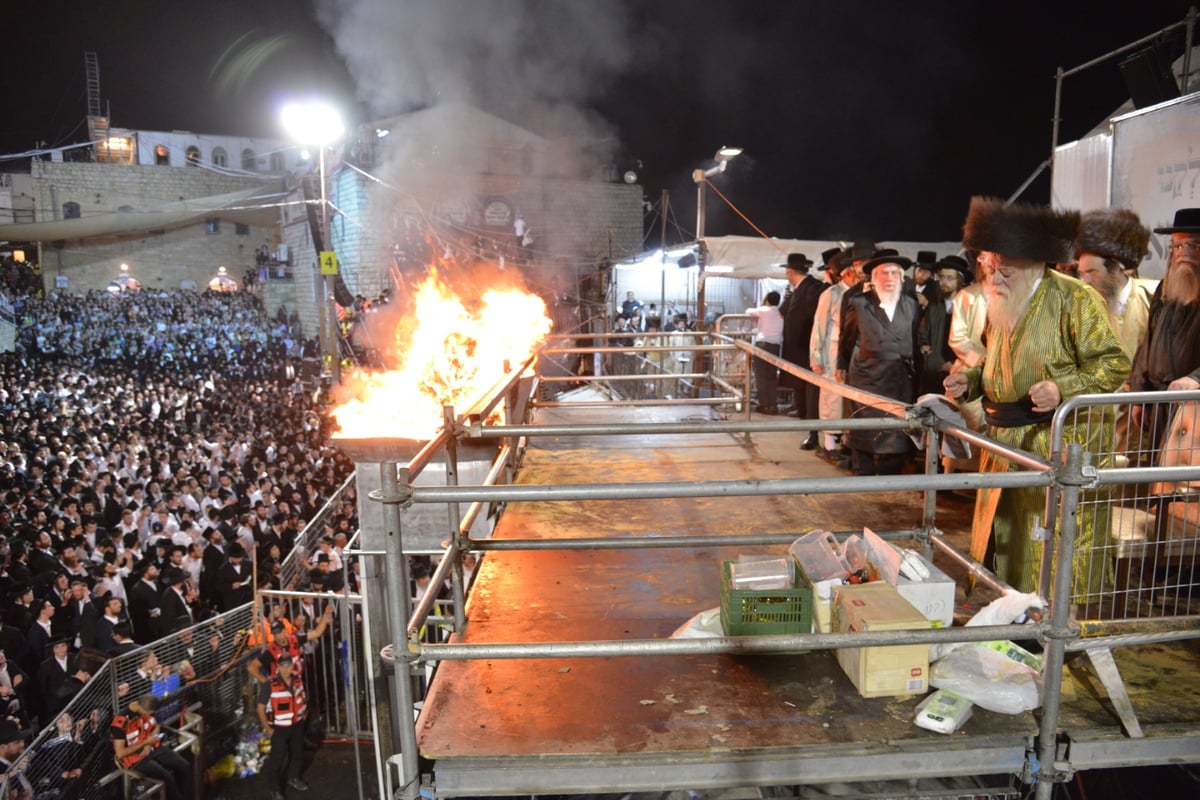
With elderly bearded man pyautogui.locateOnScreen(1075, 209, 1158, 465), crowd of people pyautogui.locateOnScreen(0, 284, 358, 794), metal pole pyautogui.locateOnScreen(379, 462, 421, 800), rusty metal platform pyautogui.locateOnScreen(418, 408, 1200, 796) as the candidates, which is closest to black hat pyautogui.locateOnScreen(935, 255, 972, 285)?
elderly bearded man pyautogui.locateOnScreen(1075, 209, 1158, 465)

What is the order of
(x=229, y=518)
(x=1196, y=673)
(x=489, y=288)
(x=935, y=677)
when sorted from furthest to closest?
1. (x=489, y=288)
2. (x=229, y=518)
3. (x=1196, y=673)
4. (x=935, y=677)

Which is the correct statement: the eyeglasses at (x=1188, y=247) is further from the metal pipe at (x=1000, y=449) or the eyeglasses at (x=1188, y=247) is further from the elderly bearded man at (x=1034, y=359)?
the metal pipe at (x=1000, y=449)

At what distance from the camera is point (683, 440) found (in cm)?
777

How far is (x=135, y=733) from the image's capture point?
22.8ft

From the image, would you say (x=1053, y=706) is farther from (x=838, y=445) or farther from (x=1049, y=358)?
(x=838, y=445)

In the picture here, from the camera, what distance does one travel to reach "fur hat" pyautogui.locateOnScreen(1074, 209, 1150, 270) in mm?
4551

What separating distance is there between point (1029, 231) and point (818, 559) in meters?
1.84

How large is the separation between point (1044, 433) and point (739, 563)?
169 cm

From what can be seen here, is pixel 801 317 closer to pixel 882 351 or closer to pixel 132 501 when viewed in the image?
pixel 882 351

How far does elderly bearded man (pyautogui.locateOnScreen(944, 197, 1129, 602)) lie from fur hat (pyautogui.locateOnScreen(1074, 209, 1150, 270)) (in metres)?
1.17

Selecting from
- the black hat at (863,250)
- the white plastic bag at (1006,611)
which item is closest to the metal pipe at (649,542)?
the white plastic bag at (1006,611)

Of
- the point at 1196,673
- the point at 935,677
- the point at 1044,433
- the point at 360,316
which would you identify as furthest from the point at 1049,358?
the point at 360,316

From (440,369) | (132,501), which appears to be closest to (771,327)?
(440,369)

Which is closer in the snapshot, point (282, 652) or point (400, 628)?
point (400, 628)
